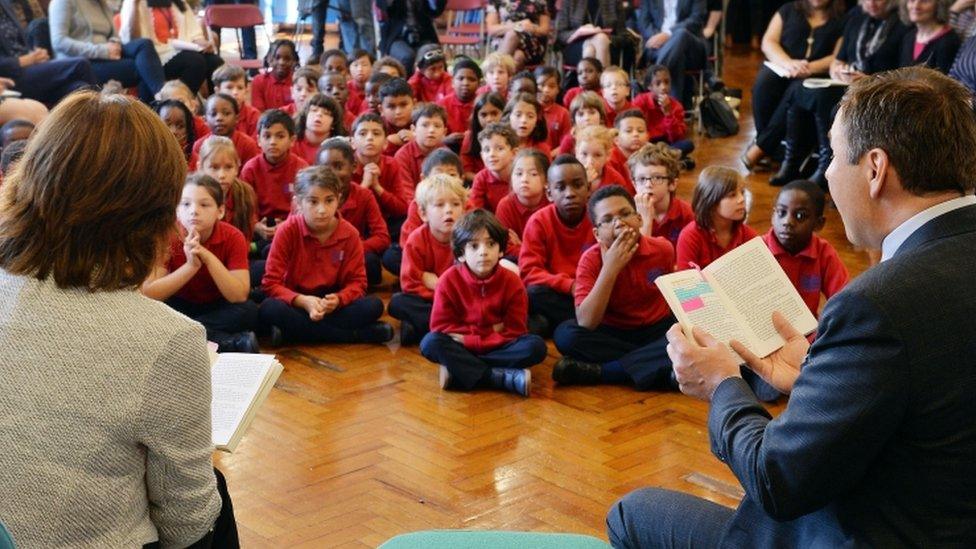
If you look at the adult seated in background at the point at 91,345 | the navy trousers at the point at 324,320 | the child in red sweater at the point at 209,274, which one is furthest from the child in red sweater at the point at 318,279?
the adult seated in background at the point at 91,345

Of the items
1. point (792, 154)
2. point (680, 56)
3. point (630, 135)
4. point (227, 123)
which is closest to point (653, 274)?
point (630, 135)

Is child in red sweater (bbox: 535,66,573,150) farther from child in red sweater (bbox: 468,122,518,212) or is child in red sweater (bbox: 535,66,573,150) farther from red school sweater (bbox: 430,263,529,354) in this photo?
red school sweater (bbox: 430,263,529,354)

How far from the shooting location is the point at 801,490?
1453 mm

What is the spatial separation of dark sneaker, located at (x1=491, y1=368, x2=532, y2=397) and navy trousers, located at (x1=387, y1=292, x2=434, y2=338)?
1.67ft

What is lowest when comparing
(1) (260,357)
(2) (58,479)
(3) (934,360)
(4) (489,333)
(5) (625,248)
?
(4) (489,333)

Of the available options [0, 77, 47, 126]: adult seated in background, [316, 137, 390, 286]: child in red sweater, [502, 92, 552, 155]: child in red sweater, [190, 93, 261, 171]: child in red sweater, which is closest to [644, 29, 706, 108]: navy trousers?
[502, 92, 552, 155]: child in red sweater

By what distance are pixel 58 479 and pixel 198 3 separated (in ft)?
28.7

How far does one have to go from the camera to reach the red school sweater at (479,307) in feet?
12.0

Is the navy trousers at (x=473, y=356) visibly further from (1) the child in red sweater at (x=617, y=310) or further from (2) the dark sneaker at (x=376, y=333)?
(2) the dark sneaker at (x=376, y=333)

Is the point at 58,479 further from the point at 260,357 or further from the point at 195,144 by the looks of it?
the point at 195,144

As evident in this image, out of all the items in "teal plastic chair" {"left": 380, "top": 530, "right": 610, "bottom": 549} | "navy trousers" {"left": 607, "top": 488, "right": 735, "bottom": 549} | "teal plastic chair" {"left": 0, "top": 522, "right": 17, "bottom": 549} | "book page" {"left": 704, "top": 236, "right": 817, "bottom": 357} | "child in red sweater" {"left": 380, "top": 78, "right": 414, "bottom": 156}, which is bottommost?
"child in red sweater" {"left": 380, "top": 78, "right": 414, "bottom": 156}

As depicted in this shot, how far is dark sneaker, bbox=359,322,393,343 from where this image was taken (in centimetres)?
405

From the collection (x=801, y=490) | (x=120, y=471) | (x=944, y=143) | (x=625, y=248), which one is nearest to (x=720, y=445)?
(x=801, y=490)

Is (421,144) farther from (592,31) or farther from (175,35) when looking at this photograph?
(175,35)
